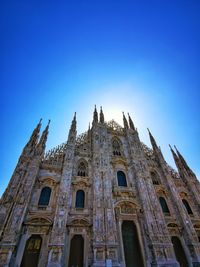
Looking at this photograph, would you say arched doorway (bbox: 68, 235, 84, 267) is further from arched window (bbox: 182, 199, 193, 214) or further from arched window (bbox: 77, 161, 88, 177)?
arched window (bbox: 182, 199, 193, 214)

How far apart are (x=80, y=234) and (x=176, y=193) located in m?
12.9

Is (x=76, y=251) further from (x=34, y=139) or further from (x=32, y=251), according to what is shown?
(x=34, y=139)

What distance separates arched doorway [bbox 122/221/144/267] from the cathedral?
74 mm

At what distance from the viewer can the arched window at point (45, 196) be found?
15.1 meters

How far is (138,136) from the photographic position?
2575 cm

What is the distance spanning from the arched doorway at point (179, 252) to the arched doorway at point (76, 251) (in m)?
10.0

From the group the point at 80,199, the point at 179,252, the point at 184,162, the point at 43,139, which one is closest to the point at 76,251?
the point at 80,199

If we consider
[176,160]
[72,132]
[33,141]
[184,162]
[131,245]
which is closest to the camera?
[131,245]

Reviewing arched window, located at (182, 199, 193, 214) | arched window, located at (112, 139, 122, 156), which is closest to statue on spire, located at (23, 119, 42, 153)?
arched window, located at (112, 139, 122, 156)

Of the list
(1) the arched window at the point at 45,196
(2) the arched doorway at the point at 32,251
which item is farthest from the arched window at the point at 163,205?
(2) the arched doorway at the point at 32,251

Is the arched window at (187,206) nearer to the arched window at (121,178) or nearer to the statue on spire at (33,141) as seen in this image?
the arched window at (121,178)

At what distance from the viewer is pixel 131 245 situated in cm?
1502

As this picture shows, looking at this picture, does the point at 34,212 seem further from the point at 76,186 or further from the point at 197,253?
the point at 197,253

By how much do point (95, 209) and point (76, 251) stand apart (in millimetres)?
3649
